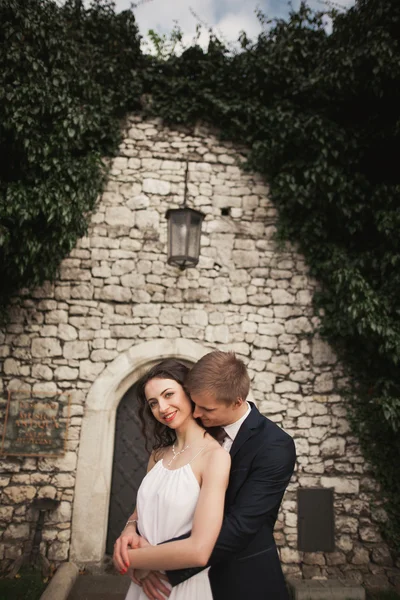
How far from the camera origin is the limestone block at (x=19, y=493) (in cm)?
418

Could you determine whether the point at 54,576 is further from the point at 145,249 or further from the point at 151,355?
the point at 145,249

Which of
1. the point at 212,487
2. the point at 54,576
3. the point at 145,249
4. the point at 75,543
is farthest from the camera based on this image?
the point at 145,249

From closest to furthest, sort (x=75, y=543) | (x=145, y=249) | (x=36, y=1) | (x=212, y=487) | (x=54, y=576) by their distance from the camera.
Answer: (x=212, y=487)
(x=54, y=576)
(x=75, y=543)
(x=36, y=1)
(x=145, y=249)

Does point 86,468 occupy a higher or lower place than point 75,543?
higher

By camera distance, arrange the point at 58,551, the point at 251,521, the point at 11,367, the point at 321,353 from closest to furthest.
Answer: the point at 251,521
the point at 58,551
the point at 11,367
the point at 321,353

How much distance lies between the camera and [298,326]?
4.70 metres

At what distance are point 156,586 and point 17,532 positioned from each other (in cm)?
337

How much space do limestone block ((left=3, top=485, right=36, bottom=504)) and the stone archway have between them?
1.65ft

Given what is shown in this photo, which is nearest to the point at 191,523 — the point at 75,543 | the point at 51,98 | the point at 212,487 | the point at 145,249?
the point at 212,487

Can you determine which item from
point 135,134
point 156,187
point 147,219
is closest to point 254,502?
point 147,219

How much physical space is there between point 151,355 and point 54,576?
2298 millimetres

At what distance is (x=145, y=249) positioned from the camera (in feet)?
15.7

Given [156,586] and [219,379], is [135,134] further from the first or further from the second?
[156,586]

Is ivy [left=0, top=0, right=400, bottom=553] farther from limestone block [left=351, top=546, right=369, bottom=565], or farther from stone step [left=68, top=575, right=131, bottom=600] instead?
stone step [left=68, top=575, right=131, bottom=600]
